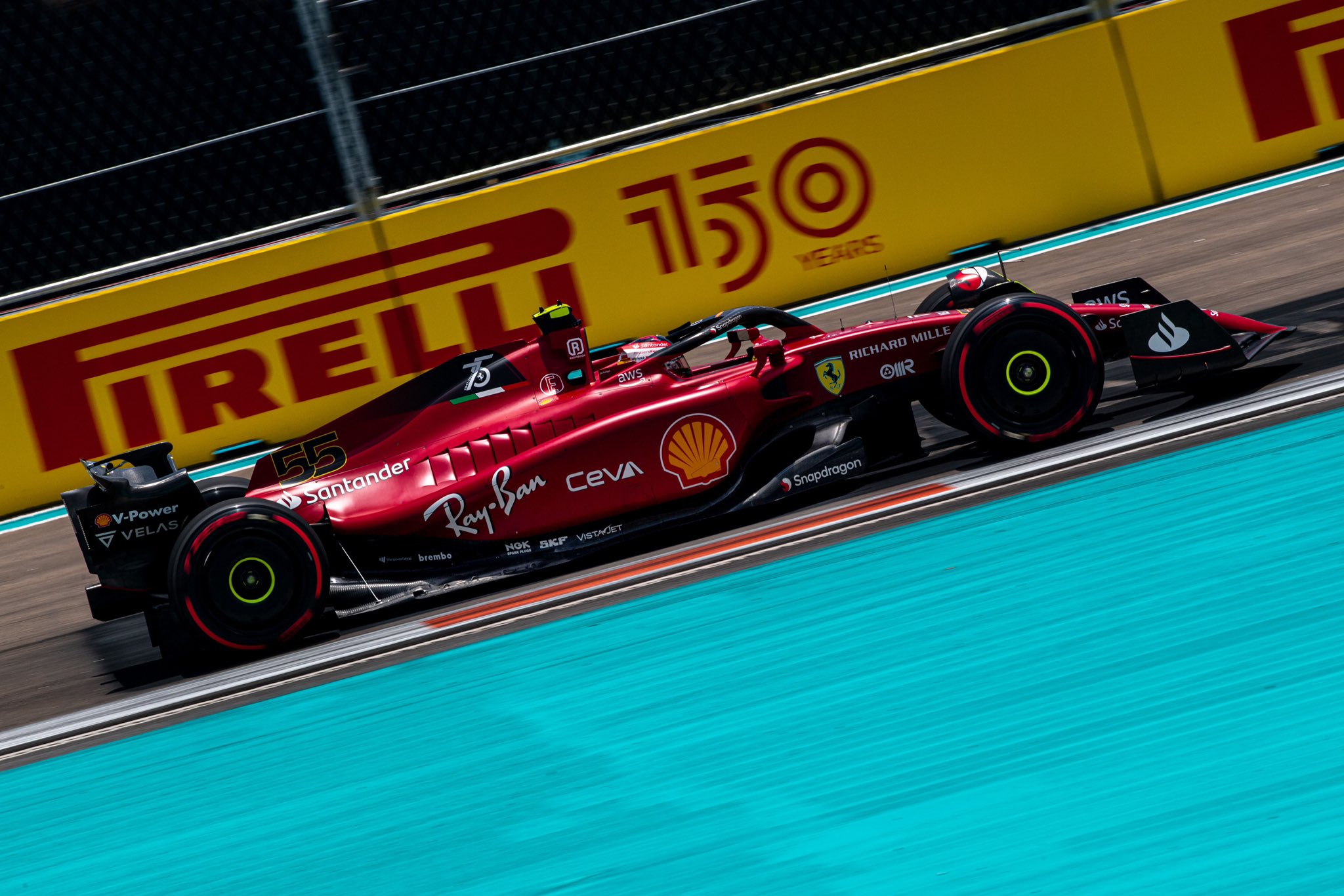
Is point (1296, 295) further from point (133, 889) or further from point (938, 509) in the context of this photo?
point (133, 889)

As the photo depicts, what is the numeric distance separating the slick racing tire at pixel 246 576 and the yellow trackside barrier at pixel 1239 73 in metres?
7.43

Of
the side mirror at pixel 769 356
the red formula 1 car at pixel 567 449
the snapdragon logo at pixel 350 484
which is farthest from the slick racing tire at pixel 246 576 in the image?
the side mirror at pixel 769 356

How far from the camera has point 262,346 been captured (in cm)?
949

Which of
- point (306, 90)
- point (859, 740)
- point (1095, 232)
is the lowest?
point (859, 740)

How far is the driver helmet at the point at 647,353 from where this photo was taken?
585 centimetres

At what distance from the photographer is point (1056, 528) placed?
16.0ft

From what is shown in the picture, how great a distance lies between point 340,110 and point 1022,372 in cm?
585

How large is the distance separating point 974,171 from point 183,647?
6.87m

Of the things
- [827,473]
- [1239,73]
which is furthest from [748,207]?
[827,473]

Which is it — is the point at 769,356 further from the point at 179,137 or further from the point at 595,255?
the point at 179,137

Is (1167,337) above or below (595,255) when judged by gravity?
below

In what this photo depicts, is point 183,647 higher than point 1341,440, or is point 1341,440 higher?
point 183,647

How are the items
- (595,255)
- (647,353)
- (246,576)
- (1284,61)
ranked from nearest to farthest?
(246,576)
(647,353)
(595,255)
(1284,61)

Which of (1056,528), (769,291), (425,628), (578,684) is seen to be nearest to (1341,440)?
(1056,528)
